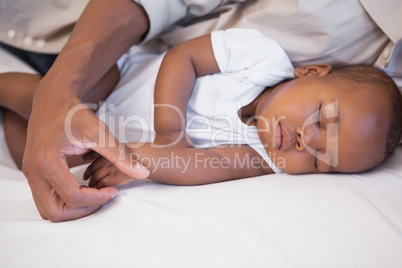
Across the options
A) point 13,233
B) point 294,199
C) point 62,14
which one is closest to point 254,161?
point 294,199

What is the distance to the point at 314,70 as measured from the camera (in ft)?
3.40

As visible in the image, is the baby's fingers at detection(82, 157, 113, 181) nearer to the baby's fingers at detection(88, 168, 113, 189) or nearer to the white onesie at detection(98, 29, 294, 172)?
the baby's fingers at detection(88, 168, 113, 189)

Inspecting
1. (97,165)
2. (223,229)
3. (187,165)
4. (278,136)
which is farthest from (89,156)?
(278,136)

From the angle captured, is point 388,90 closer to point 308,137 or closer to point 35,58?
point 308,137

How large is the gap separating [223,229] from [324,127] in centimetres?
46

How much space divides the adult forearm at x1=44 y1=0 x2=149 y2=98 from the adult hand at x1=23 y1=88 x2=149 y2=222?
0.11 m

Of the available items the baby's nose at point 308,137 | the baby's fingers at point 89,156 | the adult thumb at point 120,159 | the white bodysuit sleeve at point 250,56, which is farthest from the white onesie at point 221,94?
the adult thumb at point 120,159

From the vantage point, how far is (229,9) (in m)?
1.10

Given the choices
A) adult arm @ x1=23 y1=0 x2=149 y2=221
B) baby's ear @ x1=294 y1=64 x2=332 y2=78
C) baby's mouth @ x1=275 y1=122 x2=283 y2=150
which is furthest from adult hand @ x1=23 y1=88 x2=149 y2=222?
baby's ear @ x1=294 y1=64 x2=332 y2=78

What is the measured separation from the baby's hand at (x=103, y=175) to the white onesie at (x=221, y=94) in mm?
236

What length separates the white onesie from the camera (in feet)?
3.35

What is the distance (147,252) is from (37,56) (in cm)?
86

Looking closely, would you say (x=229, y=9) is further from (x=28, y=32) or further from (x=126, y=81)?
(x=28, y=32)

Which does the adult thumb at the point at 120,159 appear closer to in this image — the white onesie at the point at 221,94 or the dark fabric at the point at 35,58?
the white onesie at the point at 221,94
